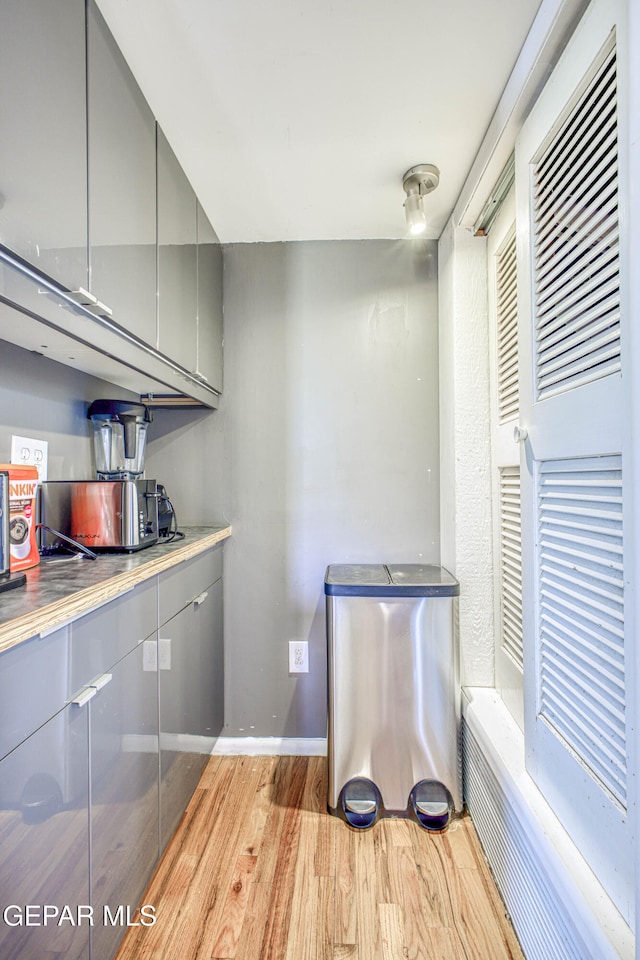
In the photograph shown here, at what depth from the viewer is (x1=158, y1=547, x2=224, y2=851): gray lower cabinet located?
1.39 meters

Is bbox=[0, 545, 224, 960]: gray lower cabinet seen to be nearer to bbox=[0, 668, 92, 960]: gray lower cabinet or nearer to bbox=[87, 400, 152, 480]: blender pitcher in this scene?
bbox=[0, 668, 92, 960]: gray lower cabinet

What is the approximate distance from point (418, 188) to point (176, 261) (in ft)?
2.79

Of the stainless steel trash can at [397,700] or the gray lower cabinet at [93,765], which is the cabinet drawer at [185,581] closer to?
the gray lower cabinet at [93,765]

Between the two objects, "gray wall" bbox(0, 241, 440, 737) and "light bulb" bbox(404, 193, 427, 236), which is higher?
"light bulb" bbox(404, 193, 427, 236)

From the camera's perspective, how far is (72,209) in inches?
37.6

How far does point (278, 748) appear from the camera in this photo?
2010 mm

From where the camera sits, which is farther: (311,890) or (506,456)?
(506,456)

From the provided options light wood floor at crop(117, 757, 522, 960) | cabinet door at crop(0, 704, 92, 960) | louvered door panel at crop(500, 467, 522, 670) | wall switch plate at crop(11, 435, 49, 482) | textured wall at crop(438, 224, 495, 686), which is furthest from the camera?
textured wall at crop(438, 224, 495, 686)

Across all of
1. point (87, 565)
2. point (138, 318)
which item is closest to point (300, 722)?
point (87, 565)

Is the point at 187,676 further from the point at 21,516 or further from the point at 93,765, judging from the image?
the point at 21,516

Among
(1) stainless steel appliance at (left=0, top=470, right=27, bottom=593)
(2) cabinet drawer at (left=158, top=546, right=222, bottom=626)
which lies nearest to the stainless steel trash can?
(2) cabinet drawer at (left=158, top=546, right=222, bottom=626)

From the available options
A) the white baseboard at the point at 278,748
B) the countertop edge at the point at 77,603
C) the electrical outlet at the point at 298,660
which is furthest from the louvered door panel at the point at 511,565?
the countertop edge at the point at 77,603

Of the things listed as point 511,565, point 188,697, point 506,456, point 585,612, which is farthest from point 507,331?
point 188,697

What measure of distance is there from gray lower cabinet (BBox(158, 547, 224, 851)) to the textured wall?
0.95m
